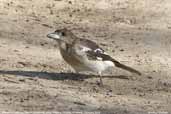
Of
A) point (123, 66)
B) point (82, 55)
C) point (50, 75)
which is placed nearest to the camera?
point (82, 55)

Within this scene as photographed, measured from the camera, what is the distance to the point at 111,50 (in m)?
11.2

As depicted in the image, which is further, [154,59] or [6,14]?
[6,14]

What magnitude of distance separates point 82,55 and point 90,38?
213 cm

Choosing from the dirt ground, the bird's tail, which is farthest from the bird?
the dirt ground

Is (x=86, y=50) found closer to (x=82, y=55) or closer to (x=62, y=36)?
(x=82, y=55)

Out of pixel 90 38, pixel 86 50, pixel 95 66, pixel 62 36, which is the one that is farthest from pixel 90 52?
pixel 90 38

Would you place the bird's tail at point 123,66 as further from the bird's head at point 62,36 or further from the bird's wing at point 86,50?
the bird's head at point 62,36

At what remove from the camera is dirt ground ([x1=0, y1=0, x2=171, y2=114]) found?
8711 mm

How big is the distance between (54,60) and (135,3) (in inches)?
135

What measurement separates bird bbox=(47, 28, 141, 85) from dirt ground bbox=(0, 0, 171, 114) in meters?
0.19

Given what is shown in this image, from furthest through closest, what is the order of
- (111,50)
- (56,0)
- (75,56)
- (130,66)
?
(56,0)
(111,50)
(130,66)
(75,56)

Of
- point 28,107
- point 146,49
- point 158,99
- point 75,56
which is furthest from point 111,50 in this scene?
point 28,107

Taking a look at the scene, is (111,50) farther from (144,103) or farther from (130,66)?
(144,103)

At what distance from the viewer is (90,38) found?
38.8 ft
